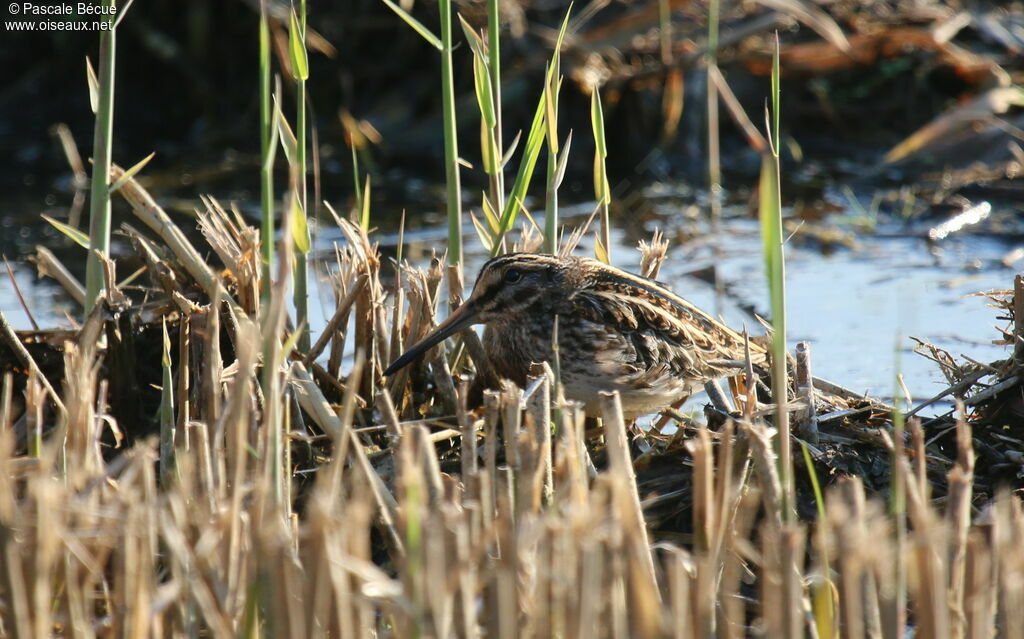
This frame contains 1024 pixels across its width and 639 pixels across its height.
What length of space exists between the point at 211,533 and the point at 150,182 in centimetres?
570

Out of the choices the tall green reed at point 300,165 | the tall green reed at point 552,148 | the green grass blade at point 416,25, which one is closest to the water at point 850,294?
the tall green reed at point 300,165

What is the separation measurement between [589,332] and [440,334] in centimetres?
43

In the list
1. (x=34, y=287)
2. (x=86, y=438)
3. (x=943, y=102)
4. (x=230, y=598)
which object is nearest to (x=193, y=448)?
(x=86, y=438)

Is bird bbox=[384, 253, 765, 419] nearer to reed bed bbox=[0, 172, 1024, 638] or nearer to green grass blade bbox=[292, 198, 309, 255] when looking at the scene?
green grass blade bbox=[292, 198, 309, 255]

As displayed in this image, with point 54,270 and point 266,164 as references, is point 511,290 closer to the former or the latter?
point 266,164

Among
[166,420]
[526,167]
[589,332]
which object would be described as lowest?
[166,420]

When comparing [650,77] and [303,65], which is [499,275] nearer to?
[303,65]

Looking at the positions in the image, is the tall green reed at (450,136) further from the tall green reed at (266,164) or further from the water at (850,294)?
the water at (850,294)

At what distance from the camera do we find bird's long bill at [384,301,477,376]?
3.86 m

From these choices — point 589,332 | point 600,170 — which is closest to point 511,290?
point 589,332

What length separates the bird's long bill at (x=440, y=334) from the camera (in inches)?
152

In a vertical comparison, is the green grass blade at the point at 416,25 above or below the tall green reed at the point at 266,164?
above

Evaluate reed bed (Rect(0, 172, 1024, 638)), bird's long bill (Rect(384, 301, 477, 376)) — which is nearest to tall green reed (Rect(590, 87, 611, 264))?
bird's long bill (Rect(384, 301, 477, 376))

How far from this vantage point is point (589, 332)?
3.97 meters
